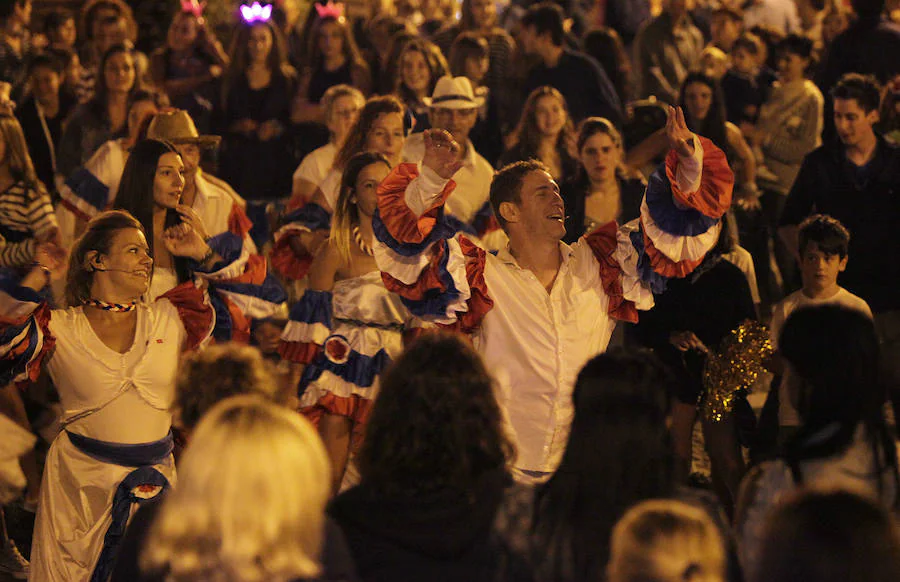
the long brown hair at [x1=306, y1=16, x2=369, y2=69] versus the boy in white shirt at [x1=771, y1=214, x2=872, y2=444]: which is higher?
the long brown hair at [x1=306, y1=16, x2=369, y2=69]

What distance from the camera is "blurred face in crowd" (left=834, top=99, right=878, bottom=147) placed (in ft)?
24.2

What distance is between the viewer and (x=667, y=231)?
5.02 metres

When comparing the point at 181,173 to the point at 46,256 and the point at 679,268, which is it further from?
the point at 679,268

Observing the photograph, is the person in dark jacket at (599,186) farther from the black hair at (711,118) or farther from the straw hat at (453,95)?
the black hair at (711,118)

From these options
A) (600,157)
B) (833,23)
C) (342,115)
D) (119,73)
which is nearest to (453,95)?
(342,115)

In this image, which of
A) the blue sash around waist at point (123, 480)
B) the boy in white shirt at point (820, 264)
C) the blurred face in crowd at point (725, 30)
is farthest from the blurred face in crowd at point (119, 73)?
the blurred face in crowd at point (725, 30)

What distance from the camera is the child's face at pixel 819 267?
6340 mm

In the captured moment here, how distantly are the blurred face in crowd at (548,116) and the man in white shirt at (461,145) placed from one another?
0.37 metres

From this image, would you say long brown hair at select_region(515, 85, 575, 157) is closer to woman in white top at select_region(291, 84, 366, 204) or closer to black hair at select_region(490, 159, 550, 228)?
woman in white top at select_region(291, 84, 366, 204)

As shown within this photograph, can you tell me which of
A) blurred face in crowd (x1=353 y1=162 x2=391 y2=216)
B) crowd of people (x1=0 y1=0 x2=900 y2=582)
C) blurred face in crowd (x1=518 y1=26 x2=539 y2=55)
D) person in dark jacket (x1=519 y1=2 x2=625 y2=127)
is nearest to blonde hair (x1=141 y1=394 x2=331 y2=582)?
crowd of people (x1=0 y1=0 x2=900 y2=582)

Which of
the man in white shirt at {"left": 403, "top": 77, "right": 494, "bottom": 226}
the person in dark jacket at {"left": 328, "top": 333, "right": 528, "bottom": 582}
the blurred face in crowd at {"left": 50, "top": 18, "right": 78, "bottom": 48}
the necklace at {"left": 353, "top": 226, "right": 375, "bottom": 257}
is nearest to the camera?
the person in dark jacket at {"left": 328, "top": 333, "right": 528, "bottom": 582}

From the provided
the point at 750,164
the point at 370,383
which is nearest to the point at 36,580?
the point at 370,383

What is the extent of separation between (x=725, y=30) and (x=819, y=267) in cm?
611

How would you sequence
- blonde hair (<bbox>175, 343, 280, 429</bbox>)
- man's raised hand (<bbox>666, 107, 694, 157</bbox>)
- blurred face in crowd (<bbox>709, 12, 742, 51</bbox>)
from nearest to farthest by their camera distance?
blonde hair (<bbox>175, 343, 280, 429</bbox>) < man's raised hand (<bbox>666, 107, 694, 157</bbox>) < blurred face in crowd (<bbox>709, 12, 742, 51</bbox>)
